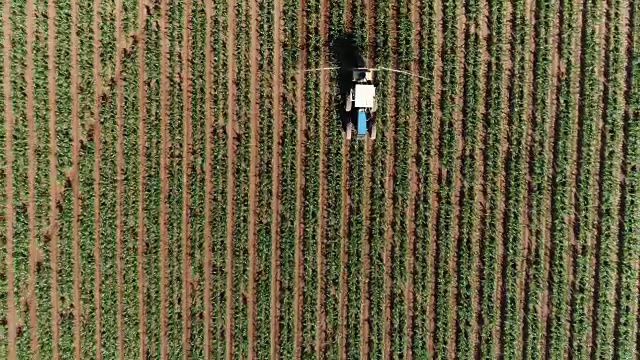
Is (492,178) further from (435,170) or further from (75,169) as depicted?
(75,169)

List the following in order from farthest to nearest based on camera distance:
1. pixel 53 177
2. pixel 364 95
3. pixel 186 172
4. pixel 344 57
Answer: pixel 344 57
pixel 186 172
pixel 53 177
pixel 364 95

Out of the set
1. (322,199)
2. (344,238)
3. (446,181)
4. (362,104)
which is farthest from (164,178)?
(446,181)

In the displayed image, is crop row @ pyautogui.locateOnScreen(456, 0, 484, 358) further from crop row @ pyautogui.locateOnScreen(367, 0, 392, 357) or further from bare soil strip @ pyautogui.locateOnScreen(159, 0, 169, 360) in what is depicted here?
bare soil strip @ pyautogui.locateOnScreen(159, 0, 169, 360)

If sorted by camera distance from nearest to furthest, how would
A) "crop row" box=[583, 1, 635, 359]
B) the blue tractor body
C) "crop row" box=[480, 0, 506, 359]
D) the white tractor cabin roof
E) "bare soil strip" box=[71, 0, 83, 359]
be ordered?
the white tractor cabin roof, the blue tractor body, "bare soil strip" box=[71, 0, 83, 359], "crop row" box=[583, 1, 635, 359], "crop row" box=[480, 0, 506, 359]

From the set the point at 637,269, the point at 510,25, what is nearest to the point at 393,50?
the point at 510,25

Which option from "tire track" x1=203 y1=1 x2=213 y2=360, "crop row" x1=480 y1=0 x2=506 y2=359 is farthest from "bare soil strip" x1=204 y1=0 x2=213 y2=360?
"crop row" x1=480 y1=0 x2=506 y2=359

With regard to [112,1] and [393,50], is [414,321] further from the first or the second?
[112,1]

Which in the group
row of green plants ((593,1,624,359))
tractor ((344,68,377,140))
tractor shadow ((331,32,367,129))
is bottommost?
row of green plants ((593,1,624,359))
